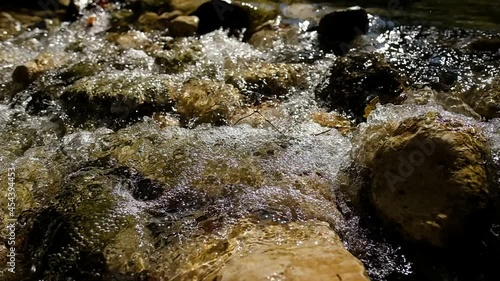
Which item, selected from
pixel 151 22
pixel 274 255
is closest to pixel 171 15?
pixel 151 22

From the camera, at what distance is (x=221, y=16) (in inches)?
253

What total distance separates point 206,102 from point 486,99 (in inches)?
97.7

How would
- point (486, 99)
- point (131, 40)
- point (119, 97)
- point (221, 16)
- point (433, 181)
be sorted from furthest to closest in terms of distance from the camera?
point (221, 16)
point (131, 40)
point (119, 97)
point (486, 99)
point (433, 181)

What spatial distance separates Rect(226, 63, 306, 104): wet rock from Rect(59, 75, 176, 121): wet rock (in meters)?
0.75

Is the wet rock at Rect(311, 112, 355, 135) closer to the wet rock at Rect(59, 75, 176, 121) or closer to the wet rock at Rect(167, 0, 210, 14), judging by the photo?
the wet rock at Rect(59, 75, 176, 121)

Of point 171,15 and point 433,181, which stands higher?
point 433,181

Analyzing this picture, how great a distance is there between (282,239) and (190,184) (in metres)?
0.96

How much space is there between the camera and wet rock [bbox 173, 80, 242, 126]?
4230mm

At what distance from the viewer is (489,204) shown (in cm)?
259

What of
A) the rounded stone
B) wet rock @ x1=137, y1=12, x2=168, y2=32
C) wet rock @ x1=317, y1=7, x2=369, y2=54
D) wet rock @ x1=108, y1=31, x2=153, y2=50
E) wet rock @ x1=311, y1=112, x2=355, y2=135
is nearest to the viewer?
the rounded stone

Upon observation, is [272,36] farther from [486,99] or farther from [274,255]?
[274,255]

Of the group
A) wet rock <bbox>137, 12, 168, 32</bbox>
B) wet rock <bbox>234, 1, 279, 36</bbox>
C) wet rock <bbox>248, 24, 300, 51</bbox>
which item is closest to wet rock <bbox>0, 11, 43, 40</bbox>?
wet rock <bbox>137, 12, 168, 32</bbox>

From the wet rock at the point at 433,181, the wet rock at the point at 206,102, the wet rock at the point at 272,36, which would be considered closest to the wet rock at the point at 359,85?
the wet rock at the point at 206,102

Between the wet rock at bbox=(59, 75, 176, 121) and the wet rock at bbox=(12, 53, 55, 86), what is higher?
the wet rock at bbox=(59, 75, 176, 121)
